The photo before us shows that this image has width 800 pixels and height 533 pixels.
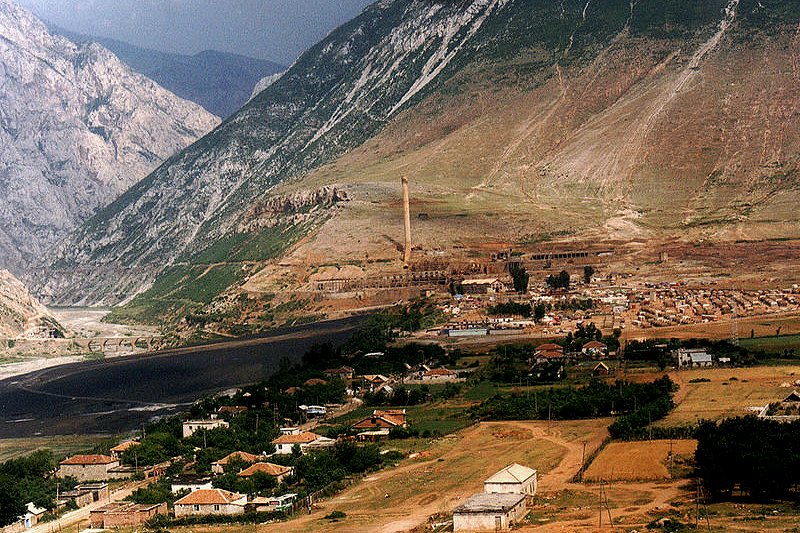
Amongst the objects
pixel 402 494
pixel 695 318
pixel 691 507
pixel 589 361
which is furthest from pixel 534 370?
pixel 691 507

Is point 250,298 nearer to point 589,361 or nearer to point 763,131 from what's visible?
point 763,131

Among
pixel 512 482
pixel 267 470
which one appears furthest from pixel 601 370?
pixel 512 482

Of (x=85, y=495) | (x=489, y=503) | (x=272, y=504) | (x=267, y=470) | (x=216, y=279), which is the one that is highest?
(x=216, y=279)

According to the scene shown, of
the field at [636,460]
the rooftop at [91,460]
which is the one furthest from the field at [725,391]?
the rooftop at [91,460]

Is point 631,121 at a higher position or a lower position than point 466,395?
higher

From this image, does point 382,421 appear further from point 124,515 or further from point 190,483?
point 124,515

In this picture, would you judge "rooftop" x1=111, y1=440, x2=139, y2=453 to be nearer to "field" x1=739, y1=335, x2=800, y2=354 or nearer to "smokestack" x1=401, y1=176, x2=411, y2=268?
"field" x1=739, y1=335, x2=800, y2=354
